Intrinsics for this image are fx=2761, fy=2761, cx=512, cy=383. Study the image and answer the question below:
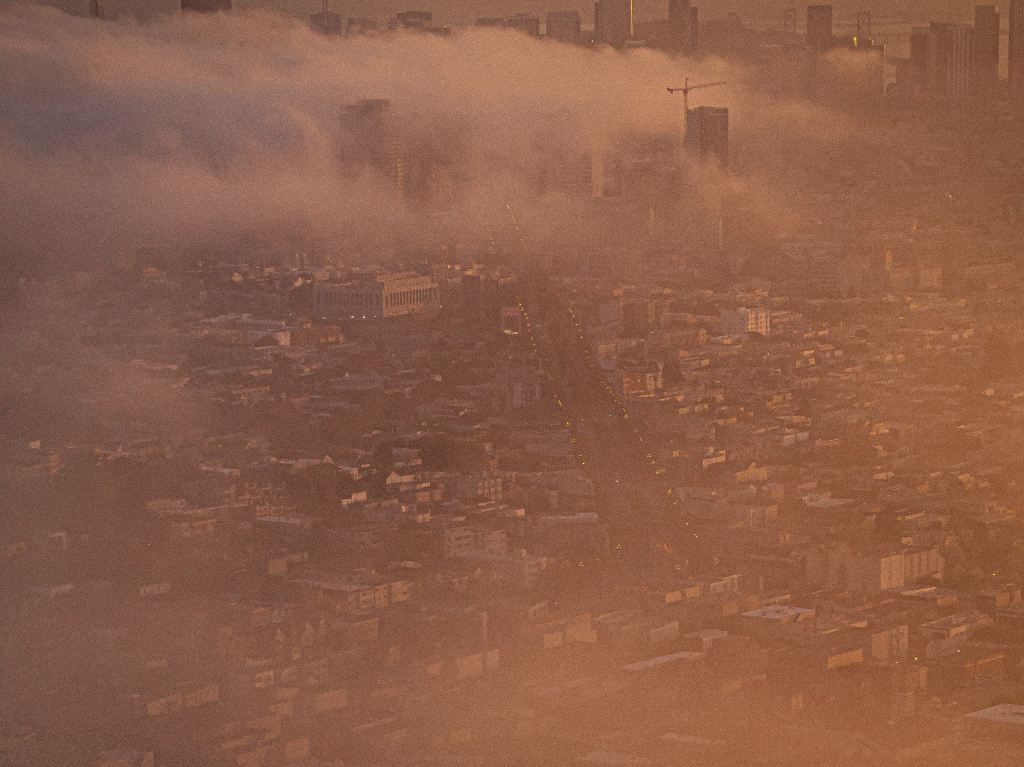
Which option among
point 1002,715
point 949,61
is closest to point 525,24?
point 949,61

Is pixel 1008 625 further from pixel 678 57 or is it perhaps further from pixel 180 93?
pixel 678 57

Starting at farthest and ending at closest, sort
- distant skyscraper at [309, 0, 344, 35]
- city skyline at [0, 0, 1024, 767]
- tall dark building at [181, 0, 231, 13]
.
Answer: distant skyscraper at [309, 0, 344, 35] < tall dark building at [181, 0, 231, 13] < city skyline at [0, 0, 1024, 767]

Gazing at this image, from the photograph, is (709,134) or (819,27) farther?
(819,27)

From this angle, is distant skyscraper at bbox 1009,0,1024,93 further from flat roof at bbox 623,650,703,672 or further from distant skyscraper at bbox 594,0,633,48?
flat roof at bbox 623,650,703,672

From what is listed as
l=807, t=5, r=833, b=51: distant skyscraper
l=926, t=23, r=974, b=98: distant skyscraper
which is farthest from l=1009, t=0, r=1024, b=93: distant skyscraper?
l=807, t=5, r=833, b=51: distant skyscraper

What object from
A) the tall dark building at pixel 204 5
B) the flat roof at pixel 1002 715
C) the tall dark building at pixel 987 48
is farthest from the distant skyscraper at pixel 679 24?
the flat roof at pixel 1002 715

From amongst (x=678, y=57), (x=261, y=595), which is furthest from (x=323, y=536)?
(x=678, y=57)

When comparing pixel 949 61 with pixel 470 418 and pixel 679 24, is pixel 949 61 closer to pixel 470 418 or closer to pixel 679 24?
pixel 679 24
